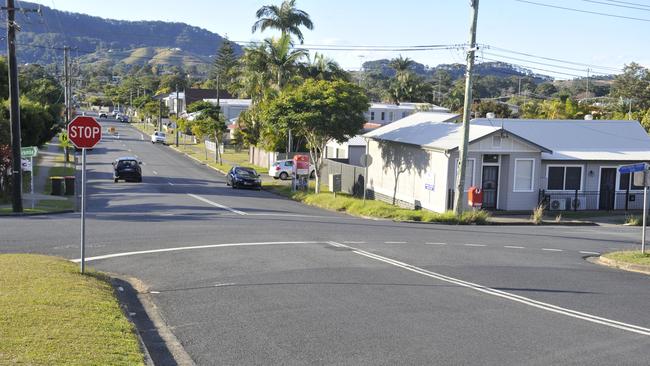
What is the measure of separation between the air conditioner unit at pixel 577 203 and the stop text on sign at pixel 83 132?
26468 millimetres

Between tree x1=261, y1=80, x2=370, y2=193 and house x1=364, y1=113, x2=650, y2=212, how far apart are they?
88.8 inches

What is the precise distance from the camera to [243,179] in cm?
4444

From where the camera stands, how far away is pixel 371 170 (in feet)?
133

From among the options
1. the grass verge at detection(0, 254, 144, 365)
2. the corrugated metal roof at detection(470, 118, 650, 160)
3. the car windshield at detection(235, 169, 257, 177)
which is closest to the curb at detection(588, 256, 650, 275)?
the grass verge at detection(0, 254, 144, 365)

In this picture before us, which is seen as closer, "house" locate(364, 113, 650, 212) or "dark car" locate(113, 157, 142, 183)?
"house" locate(364, 113, 650, 212)

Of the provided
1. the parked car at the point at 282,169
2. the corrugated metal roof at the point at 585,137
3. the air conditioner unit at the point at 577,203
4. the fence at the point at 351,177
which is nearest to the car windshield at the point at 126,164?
the parked car at the point at 282,169

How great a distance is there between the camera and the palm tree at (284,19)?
54.0m

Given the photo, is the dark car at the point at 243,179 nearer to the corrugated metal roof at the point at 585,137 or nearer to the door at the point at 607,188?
the corrugated metal roof at the point at 585,137

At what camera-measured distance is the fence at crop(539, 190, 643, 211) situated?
109 ft

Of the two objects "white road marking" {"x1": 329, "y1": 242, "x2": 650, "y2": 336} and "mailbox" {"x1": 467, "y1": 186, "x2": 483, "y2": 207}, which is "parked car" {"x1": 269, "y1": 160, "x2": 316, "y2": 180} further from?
"white road marking" {"x1": 329, "y1": 242, "x2": 650, "y2": 336}

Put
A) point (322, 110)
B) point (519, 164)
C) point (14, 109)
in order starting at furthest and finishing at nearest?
point (322, 110) → point (519, 164) → point (14, 109)

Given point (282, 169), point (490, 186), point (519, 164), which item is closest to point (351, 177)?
point (282, 169)

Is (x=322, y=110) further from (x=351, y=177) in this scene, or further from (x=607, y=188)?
(x=607, y=188)

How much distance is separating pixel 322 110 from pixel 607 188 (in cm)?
1465
